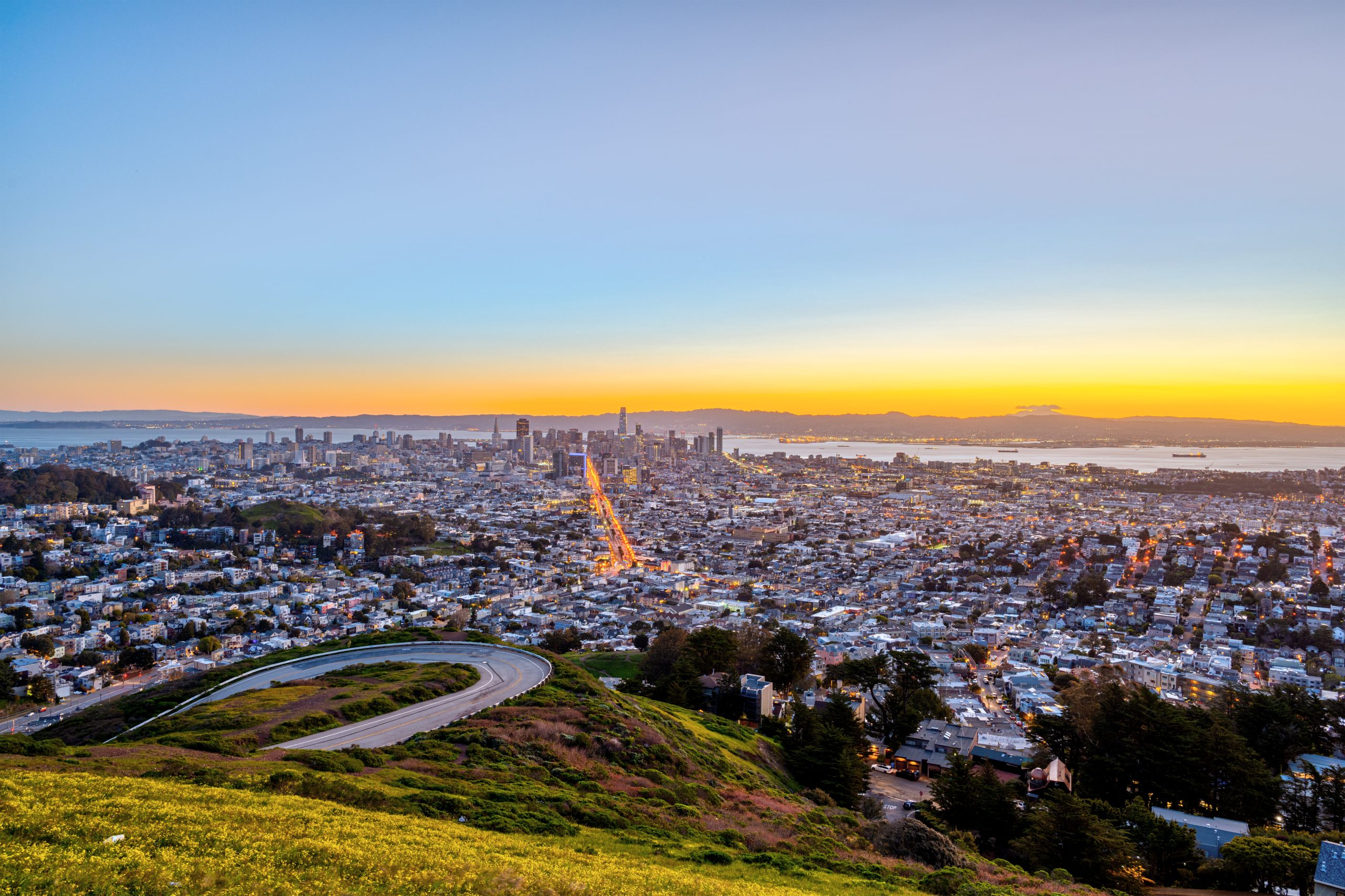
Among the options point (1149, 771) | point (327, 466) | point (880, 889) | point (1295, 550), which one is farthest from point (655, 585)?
point (327, 466)

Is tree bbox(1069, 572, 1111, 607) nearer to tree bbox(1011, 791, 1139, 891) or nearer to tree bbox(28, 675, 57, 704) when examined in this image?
tree bbox(1011, 791, 1139, 891)

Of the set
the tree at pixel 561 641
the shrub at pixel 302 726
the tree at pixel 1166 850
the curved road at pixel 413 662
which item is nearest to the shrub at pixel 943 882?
the tree at pixel 1166 850

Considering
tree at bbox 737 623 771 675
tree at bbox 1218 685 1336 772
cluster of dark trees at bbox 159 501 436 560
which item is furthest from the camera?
cluster of dark trees at bbox 159 501 436 560

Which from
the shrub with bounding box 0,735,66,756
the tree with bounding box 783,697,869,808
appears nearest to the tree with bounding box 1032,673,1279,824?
the tree with bounding box 783,697,869,808

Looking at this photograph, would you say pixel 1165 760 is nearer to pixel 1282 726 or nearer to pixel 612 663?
pixel 1282 726

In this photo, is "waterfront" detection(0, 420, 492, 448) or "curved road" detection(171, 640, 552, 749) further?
"waterfront" detection(0, 420, 492, 448)

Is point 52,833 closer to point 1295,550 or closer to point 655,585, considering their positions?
point 655,585

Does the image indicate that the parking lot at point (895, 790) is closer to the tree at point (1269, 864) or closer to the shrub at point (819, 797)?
the shrub at point (819, 797)
